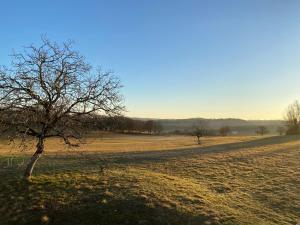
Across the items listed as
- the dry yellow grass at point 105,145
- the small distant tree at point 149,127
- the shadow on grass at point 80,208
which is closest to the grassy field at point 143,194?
the shadow on grass at point 80,208

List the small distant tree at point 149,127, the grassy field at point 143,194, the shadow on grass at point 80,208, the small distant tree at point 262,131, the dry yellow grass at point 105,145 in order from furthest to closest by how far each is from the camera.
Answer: the small distant tree at point 262,131 < the small distant tree at point 149,127 < the dry yellow grass at point 105,145 < the grassy field at point 143,194 < the shadow on grass at point 80,208

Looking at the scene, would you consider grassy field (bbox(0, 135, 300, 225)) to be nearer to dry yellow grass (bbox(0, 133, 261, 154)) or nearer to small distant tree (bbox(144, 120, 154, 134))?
dry yellow grass (bbox(0, 133, 261, 154))

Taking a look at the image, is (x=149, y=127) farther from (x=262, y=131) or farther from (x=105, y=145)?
(x=105, y=145)

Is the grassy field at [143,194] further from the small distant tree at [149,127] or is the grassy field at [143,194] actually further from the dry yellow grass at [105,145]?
the small distant tree at [149,127]

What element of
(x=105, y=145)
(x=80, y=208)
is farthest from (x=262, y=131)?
(x=80, y=208)

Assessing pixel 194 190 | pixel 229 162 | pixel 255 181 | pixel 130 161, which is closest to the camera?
pixel 194 190

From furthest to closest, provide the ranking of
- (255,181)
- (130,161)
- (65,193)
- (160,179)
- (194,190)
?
1. (130,161)
2. (255,181)
3. (160,179)
4. (194,190)
5. (65,193)

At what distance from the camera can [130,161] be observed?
29.2 m

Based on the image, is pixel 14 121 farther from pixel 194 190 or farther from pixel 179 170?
pixel 179 170

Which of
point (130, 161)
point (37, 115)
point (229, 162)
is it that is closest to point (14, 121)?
point (37, 115)

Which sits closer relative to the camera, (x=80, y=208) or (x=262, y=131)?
(x=80, y=208)

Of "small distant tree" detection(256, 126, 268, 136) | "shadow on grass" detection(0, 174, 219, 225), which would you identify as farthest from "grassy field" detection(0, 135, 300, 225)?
"small distant tree" detection(256, 126, 268, 136)

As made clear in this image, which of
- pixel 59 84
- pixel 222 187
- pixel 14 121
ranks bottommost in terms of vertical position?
pixel 222 187

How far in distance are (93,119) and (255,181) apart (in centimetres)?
1203
